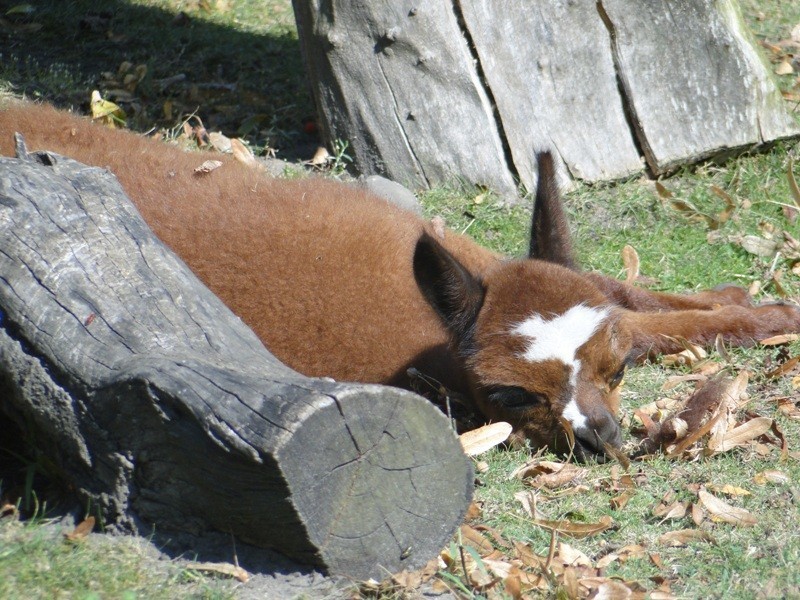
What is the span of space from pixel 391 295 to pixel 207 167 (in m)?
1.60

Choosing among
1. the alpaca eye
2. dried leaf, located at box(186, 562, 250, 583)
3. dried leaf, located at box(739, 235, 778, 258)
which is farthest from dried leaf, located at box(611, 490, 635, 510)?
dried leaf, located at box(739, 235, 778, 258)

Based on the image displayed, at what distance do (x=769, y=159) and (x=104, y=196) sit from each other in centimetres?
563

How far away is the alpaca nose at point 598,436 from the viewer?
14.4ft

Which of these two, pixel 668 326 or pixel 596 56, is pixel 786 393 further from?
pixel 596 56

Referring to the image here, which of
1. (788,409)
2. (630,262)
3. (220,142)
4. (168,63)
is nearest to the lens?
(788,409)

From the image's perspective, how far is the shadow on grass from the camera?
27.6 feet

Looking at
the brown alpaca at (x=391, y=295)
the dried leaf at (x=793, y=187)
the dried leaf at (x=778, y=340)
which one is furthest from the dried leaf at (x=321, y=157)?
the dried leaf at (x=778, y=340)

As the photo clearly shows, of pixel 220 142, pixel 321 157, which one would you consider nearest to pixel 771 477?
pixel 321 157

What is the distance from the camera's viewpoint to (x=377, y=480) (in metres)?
3.28

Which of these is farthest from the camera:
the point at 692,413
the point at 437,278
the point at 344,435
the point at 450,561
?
the point at 692,413

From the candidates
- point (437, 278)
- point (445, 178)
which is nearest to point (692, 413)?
point (437, 278)

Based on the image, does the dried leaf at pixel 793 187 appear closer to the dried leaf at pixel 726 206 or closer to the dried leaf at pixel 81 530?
the dried leaf at pixel 726 206

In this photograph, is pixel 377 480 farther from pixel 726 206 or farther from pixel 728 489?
pixel 726 206

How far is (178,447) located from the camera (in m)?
3.22
